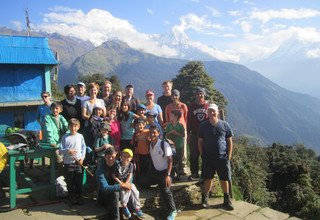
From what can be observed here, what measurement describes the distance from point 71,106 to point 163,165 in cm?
245

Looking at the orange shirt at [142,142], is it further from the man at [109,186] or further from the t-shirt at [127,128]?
the man at [109,186]

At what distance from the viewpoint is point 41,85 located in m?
17.1

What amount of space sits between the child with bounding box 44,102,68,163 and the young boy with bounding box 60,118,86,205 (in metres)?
0.32

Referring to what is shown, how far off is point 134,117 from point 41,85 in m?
12.0

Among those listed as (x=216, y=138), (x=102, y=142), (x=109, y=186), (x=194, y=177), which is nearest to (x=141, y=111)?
(x=102, y=142)

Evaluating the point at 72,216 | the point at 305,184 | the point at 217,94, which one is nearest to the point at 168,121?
the point at 72,216

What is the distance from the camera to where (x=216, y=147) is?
6418 millimetres

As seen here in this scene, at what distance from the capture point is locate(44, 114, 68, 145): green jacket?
20.5 feet

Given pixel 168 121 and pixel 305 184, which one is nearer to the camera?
pixel 168 121

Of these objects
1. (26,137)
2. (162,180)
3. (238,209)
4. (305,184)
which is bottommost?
(305,184)

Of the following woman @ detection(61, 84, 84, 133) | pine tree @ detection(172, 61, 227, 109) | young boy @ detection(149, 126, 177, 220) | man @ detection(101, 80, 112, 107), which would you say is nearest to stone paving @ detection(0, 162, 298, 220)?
young boy @ detection(149, 126, 177, 220)

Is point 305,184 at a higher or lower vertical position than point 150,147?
lower

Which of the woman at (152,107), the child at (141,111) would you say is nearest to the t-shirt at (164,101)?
the woman at (152,107)

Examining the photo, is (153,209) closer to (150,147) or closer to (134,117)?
(150,147)
